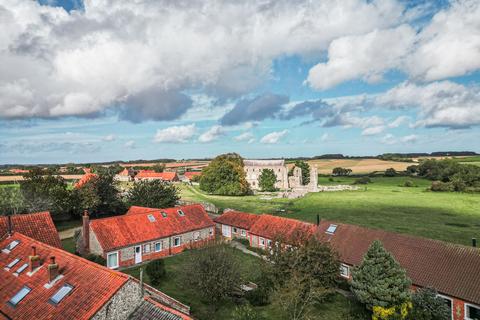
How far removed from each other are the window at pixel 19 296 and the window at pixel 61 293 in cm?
226

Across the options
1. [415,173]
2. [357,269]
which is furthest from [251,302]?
[415,173]

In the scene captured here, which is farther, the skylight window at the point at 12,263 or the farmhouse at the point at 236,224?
the farmhouse at the point at 236,224

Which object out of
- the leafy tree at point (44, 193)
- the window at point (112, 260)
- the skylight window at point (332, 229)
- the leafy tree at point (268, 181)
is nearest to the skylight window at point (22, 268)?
the window at point (112, 260)

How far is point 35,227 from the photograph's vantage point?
2638 cm

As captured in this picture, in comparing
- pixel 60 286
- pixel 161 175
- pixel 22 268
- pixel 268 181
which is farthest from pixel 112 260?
pixel 161 175

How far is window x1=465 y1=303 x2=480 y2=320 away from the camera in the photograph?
697 inches

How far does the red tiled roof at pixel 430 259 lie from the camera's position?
18.7 meters

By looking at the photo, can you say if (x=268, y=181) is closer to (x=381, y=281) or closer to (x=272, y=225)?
(x=272, y=225)

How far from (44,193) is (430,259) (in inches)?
1992

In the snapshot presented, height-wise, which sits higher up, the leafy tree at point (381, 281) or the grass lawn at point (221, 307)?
the leafy tree at point (381, 281)

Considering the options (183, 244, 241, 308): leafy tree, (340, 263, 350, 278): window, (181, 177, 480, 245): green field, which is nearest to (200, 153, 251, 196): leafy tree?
(181, 177, 480, 245): green field

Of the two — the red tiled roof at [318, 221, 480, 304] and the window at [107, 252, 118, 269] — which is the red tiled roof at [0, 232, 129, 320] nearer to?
the window at [107, 252, 118, 269]

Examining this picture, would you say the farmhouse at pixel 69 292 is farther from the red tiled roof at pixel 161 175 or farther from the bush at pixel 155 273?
the red tiled roof at pixel 161 175

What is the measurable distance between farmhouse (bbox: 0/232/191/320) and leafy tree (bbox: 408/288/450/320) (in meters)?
13.8
